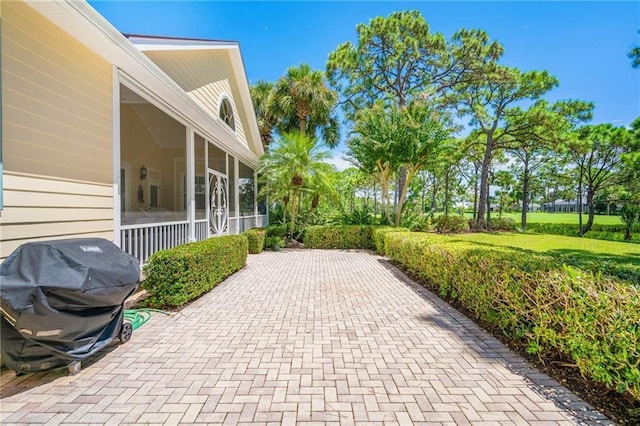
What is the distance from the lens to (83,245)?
114 inches

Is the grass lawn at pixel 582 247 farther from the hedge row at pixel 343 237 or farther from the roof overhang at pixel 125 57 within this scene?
the roof overhang at pixel 125 57

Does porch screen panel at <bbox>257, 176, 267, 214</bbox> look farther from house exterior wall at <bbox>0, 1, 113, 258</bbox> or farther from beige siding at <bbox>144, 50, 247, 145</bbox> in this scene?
house exterior wall at <bbox>0, 1, 113, 258</bbox>

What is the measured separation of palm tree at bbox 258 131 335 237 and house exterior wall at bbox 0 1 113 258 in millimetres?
6839

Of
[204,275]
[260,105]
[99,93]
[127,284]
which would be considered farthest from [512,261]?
[260,105]

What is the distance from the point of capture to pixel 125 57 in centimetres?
412

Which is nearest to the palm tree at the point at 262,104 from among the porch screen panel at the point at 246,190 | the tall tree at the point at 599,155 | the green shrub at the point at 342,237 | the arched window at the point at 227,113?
the porch screen panel at the point at 246,190

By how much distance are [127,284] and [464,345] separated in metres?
4.01

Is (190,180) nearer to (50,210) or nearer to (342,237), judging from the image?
(50,210)

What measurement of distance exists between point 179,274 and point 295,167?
280 inches

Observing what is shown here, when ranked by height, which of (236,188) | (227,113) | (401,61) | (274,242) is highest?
(401,61)

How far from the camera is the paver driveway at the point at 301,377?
2.22m

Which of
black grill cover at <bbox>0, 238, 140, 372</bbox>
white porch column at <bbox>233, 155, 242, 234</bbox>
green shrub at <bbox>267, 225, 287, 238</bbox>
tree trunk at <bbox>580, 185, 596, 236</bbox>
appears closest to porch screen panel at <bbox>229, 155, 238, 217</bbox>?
white porch column at <bbox>233, 155, 242, 234</bbox>

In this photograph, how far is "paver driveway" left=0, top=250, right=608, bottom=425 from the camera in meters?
2.22

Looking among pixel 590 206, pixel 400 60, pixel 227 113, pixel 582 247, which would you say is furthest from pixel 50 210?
pixel 590 206
